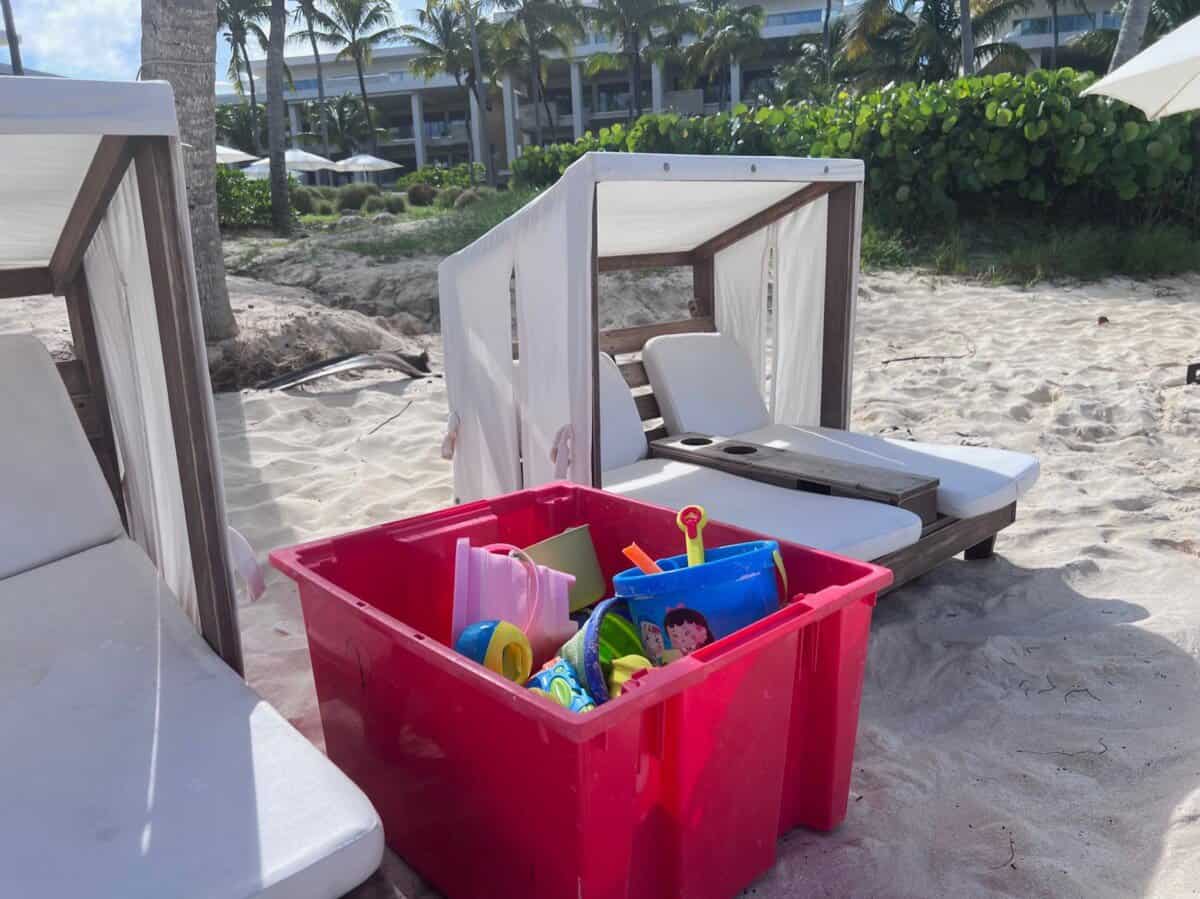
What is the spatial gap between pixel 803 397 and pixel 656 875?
3.03 m

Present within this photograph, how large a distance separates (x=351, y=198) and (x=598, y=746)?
2448cm

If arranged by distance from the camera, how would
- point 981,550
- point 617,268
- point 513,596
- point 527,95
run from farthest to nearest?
1. point 527,95
2. point 617,268
3. point 981,550
4. point 513,596

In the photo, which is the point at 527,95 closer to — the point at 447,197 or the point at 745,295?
the point at 447,197

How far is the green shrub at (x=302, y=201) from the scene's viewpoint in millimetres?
21906

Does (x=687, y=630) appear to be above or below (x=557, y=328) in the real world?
below

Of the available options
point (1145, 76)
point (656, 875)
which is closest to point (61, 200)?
point (656, 875)

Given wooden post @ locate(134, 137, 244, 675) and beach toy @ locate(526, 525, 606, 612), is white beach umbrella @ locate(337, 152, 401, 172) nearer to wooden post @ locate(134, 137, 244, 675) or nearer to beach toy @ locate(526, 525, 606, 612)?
beach toy @ locate(526, 525, 606, 612)

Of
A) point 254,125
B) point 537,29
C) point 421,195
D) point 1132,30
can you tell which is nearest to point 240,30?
point 254,125

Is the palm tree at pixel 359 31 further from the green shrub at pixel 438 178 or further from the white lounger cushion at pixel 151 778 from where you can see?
the white lounger cushion at pixel 151 778

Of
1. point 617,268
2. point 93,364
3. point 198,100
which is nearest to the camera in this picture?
point 93,364

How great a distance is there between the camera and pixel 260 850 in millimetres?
1351

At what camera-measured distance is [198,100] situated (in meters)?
6.11

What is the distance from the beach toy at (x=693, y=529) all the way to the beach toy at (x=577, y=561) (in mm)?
385

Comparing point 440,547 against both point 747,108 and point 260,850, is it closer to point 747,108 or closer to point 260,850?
point 260,850
